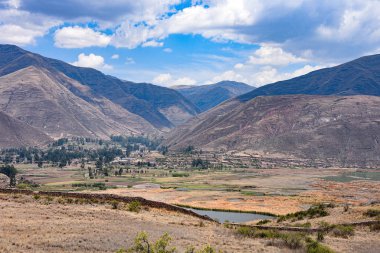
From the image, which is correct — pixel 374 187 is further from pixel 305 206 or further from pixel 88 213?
pixel 88 213

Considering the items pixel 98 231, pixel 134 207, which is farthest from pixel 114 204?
pixel 98 231

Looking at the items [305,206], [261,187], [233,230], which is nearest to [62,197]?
[233,230]

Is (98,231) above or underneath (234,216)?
above

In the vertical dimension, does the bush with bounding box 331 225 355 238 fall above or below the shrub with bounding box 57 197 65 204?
below

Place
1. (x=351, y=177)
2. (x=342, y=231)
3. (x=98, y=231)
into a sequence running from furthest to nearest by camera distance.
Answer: (x=351, y=177), (x=342, y=231), (x=98, y=231)

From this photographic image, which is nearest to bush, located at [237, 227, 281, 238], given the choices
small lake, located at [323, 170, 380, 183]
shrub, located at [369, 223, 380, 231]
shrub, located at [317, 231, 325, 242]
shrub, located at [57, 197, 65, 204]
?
shrub, located at [317, 231, 325, 242]

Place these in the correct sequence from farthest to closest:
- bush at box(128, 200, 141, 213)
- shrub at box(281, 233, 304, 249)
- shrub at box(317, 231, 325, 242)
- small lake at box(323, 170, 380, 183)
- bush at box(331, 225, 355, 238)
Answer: small lake at box(323, 170, 380, 183), bush at box(128, 200, 141, 213), bush at box(331, 225, 355, 238), shrub at box(317, 231, 325, 242), shrub at box(281, 233, 304, 249)

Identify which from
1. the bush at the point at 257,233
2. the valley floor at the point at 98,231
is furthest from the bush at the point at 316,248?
the bush at the point at 257,233

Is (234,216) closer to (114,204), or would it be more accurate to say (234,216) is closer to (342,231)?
(114,204)

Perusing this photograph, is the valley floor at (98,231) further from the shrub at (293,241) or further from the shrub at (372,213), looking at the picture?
the shrub at (372,213)

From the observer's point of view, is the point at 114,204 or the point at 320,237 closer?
the point at 320,237

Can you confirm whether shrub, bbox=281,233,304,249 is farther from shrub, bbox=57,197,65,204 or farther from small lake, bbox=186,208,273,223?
small lake, bbox=186,208,273,223
